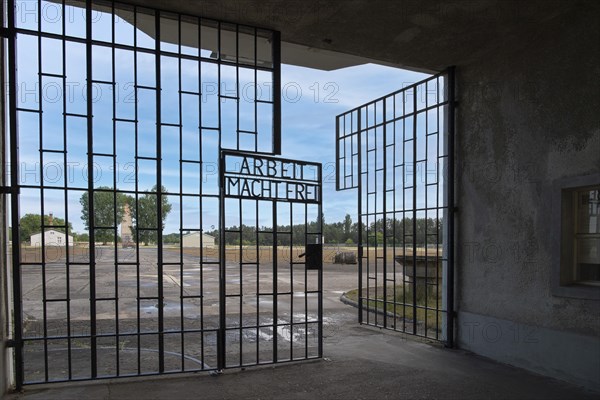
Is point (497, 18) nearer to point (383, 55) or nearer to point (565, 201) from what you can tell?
point (383, 55)

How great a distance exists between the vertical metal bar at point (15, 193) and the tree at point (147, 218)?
4.06ft

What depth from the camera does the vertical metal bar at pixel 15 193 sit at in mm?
4633

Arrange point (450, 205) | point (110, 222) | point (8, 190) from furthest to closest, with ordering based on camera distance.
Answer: point (450, 205) < point (110, 222) < point (8, 190)

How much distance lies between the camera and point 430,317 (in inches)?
363

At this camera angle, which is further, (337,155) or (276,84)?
(337,155)

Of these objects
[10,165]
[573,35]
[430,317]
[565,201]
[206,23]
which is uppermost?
[206,23]

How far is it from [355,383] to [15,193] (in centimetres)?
449

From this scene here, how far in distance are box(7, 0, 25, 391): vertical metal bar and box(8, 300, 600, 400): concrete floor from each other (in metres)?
0.44

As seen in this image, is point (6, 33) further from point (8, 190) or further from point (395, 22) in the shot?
point (395, 22)

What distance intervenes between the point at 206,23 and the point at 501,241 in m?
5.10

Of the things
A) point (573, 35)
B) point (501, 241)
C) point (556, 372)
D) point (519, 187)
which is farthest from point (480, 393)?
point (573, 35)

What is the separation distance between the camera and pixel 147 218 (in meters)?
5.74

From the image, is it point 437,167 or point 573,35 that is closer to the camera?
point 573,35

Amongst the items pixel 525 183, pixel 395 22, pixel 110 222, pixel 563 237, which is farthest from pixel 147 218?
pixel 563 237
